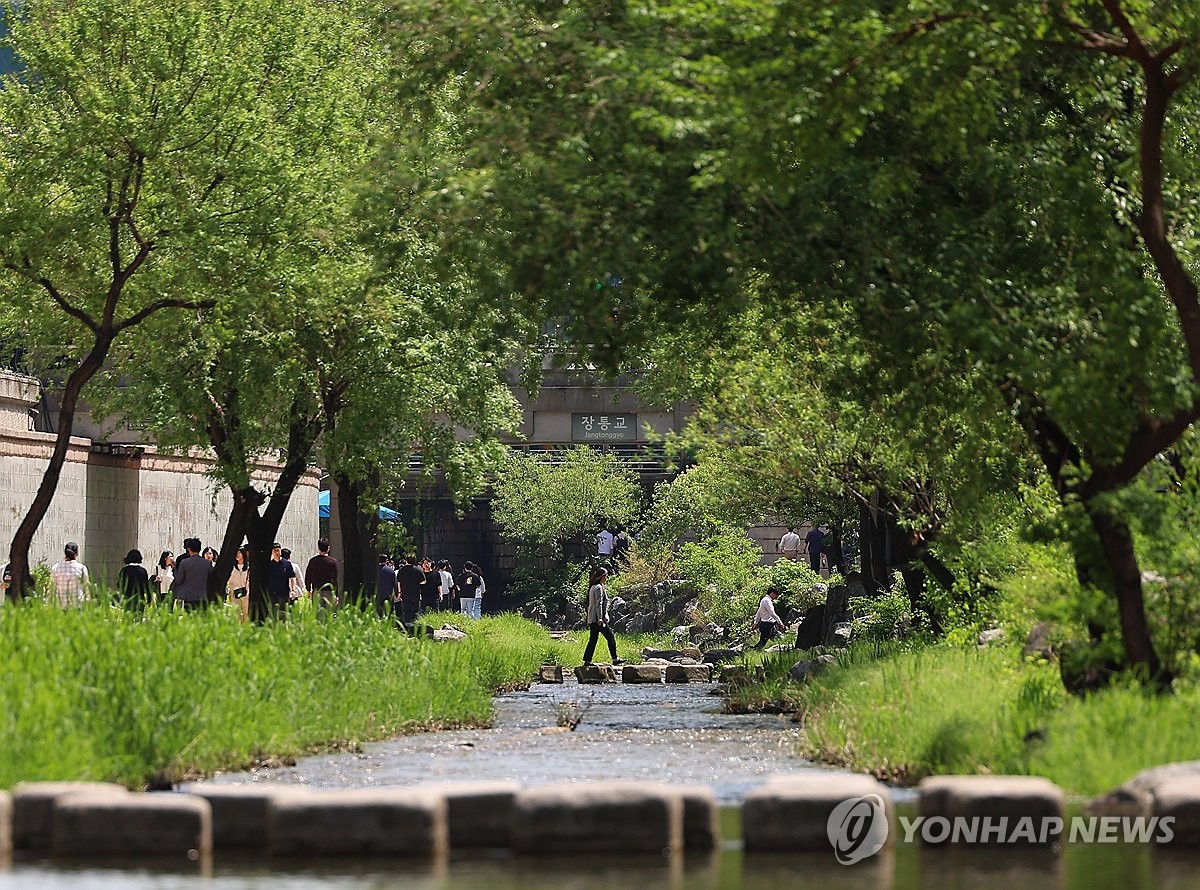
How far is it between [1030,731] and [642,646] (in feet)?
107

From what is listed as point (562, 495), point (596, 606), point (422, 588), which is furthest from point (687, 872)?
point (562, 495)

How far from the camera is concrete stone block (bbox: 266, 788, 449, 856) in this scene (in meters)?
10.6

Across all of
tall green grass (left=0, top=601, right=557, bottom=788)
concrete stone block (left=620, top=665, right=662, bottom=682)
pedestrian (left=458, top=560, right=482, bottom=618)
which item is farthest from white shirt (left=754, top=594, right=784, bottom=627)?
tall green grass (left=0, top=601, right=557, bottom=788)

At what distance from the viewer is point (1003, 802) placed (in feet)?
35.2

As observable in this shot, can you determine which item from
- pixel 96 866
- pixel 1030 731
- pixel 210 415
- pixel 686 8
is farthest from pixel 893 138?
pixel 210 415

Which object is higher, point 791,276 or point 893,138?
point 893,138

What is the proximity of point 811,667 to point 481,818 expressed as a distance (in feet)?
51.2

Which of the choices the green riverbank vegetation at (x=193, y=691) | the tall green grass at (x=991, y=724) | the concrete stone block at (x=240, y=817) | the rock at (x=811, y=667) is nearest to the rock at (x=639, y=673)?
the rock at (x=811, y=667)

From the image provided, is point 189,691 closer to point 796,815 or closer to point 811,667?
point 796,815

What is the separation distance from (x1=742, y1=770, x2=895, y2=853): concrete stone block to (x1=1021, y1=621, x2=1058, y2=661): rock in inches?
257

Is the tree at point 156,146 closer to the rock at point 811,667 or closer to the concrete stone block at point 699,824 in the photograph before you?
the rock at point 811,667

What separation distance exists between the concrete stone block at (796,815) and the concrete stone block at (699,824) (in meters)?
0.21

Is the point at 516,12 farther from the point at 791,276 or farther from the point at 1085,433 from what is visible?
the point at 1085,433

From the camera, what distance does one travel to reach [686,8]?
14164mm
